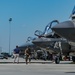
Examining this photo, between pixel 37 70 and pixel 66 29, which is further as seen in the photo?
pixel 37 70

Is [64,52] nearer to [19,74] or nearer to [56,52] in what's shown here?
[56,52]

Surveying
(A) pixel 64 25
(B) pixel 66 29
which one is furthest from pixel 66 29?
(A) pixel 64 25

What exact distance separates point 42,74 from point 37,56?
33.4 m

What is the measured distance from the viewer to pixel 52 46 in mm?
26781

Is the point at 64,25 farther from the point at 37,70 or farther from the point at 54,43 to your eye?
the point at 54,43

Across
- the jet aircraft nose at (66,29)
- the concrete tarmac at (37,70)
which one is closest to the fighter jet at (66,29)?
the jet aircraft nose at (66,29)

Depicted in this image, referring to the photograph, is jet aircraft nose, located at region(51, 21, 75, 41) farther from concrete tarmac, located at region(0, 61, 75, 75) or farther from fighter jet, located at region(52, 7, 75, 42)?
concrete tarmac, located at region(0, 61, 75, 75)

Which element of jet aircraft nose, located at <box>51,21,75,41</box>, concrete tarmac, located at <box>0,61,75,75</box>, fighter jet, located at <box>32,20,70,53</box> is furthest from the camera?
fighter jet, located at <box>32,20,70,53</box>

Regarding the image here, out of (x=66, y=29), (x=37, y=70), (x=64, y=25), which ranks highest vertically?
(x=64, y=25)

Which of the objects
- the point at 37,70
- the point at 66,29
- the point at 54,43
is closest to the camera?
the point at 66,29

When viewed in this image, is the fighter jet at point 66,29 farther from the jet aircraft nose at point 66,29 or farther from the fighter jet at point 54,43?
the fighter jet at point 54,43

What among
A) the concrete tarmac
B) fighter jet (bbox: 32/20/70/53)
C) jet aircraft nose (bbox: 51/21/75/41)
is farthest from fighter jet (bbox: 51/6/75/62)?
fighter jet (bbox: 32/20/70/53)

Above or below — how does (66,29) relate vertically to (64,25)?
below

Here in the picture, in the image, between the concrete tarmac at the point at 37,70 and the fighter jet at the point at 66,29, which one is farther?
the fighter jet at the point at 66,29
